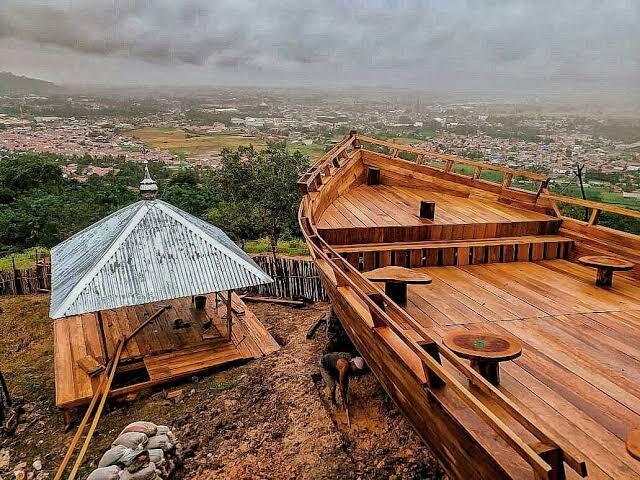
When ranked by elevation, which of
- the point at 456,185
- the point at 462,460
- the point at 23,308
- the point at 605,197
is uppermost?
the point at 456,185

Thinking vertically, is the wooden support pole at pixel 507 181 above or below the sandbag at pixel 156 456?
above

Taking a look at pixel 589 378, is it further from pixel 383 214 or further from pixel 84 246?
pixel 84 246

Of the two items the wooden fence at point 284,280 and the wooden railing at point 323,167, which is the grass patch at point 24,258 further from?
the wooden railing at point 323,167

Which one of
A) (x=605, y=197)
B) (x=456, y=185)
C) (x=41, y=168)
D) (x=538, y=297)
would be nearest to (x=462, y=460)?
(x=538, y=297)

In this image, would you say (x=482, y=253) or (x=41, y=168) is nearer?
(x=482, y=253)

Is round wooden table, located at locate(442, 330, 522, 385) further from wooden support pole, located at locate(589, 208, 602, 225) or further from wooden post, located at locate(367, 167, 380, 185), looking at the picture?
wooden post, located at locate(367, 167, 380, 185)

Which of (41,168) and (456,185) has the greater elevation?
(456,185)

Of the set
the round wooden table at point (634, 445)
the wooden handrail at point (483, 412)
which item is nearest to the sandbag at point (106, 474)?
the wooden handrail at point (483, 412)
